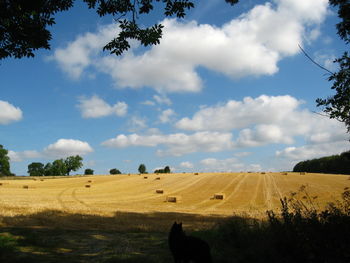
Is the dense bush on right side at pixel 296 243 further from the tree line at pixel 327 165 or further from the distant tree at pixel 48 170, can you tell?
the distant tree at pixel 48 170

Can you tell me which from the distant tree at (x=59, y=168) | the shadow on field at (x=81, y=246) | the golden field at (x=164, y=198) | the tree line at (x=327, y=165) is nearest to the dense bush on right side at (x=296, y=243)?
the shadow on field at (x=81, y=246)

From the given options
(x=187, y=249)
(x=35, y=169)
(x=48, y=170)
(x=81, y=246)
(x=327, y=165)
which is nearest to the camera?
(x=187, y=249)

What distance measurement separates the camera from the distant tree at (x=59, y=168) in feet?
418

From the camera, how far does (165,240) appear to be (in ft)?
31.3

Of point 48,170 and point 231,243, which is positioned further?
point 48,170

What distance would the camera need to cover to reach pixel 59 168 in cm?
12750

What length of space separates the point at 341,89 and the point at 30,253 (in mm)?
11722

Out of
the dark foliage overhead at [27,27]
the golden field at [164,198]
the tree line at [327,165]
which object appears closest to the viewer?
the dark foliage overhead at [27,27]

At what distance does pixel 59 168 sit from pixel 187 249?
13241 centimetres

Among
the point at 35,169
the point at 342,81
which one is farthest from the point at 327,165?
the point at 35,169

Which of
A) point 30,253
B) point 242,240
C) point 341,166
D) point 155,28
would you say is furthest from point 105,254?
point 341,166

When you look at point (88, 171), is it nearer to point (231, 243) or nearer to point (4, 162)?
point (4, 162)

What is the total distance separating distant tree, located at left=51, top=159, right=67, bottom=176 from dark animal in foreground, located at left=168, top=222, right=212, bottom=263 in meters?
131

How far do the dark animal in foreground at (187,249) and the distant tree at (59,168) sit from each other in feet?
431
